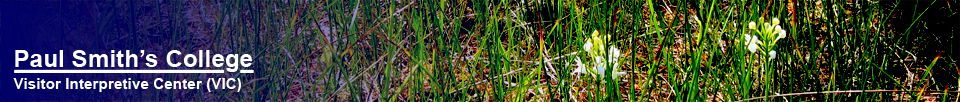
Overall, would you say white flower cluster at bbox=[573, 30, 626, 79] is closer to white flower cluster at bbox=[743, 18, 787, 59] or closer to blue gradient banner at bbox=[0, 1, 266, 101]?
white flower cluster at bbox=[743, 18, 787, 59]

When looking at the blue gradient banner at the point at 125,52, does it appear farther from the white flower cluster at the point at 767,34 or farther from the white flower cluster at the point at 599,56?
the white flower cluster at the point at 767,34

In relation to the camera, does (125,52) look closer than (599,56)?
No

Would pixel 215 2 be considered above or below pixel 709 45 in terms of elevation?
above

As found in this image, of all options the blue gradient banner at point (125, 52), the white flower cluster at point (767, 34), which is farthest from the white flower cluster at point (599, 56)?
the blue gradient banner at point (125, 52)

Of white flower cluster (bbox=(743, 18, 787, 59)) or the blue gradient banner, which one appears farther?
the blue gradient banner

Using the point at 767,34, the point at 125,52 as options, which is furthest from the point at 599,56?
the point at 125,52

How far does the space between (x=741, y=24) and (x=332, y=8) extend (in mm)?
834

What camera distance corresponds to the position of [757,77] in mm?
1028

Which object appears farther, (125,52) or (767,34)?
(125,52)

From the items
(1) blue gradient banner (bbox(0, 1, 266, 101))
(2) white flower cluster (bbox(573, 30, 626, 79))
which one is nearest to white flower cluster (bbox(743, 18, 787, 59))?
(2) white flower cluster (bbox(573, 30, 626, 79))

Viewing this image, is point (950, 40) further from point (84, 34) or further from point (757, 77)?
point (84, 34)

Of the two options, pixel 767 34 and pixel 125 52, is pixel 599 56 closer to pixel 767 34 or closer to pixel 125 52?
pixel 767 34

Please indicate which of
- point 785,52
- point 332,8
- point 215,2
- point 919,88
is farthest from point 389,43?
point 919,88

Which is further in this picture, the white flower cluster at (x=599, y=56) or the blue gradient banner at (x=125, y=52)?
the blue gradient banner at (x=125, y=52)
